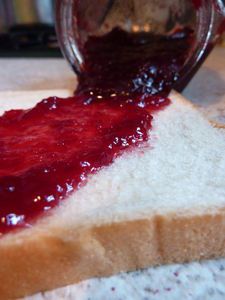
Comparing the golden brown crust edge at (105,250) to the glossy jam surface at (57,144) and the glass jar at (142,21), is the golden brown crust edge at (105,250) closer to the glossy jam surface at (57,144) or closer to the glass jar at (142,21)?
the glossy jam surface at (57,144)

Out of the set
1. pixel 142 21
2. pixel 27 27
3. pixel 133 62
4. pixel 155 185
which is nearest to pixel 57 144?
pixel 155 185

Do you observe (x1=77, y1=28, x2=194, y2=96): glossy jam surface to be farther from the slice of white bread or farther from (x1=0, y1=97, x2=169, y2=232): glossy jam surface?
the slice of white bread

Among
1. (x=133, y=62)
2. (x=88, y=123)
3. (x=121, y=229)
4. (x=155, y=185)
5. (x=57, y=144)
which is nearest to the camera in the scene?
(x=121, y=229)

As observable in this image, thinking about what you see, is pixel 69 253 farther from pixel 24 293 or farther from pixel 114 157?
pixel 114 157

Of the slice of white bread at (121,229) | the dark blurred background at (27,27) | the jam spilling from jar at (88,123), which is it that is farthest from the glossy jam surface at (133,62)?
the dark blurred background at (27,27)

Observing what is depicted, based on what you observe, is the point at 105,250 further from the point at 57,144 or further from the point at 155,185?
the point at 57,144

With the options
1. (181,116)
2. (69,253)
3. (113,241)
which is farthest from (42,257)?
(181,116)
